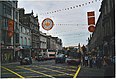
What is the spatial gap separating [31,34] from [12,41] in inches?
844

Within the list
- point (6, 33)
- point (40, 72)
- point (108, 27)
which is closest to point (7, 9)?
point (6, 33)

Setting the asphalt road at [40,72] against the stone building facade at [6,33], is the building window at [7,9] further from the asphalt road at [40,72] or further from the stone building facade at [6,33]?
the asphalt road at [40,72]

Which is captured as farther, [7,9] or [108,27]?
[7,9]

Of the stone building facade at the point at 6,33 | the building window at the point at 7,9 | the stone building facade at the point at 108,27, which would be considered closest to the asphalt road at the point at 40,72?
the stone building facade at the point at 108,27

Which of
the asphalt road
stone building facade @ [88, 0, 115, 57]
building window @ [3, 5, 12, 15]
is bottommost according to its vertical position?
the asphalt road

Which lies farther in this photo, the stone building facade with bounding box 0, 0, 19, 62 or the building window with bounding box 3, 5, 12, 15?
the building window with bounding box 3, 5, 12, 15

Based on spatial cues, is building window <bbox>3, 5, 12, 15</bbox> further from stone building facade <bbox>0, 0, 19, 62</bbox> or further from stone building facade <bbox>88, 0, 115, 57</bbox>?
stone building facade <bbox>88, 0, 115, 57</bbox>

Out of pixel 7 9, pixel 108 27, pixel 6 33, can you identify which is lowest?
pixel 108 27

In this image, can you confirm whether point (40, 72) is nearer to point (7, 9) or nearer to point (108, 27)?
point (108, 27)

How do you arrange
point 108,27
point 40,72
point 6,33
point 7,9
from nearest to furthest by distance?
point 40,72, point 108,27, point 6,33, point 7,9

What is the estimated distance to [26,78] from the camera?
15883mm

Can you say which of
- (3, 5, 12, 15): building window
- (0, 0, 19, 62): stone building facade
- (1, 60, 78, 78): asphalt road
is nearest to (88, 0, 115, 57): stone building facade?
(1, 60, 78, 78): asphalt road

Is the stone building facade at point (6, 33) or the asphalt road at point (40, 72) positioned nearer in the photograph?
A: the asphalt road at point (40, 72)

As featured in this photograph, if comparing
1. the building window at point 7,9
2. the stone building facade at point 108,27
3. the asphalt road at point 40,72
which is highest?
the building window at point 7,9
